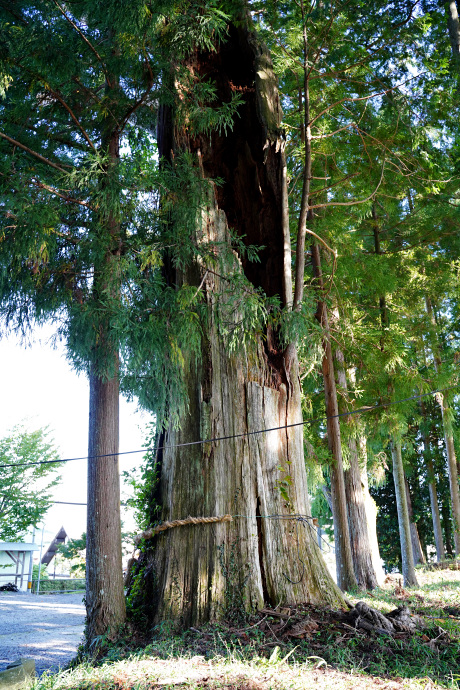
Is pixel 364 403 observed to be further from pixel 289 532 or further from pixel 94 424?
pixel 94 424

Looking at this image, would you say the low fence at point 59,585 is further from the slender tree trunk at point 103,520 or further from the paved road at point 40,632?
the slender tree trunk at point 103,520

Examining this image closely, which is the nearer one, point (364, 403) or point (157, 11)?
point (157, 11)

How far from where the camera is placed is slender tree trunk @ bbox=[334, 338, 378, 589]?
9.21 metres

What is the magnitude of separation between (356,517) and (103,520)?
6095 mm

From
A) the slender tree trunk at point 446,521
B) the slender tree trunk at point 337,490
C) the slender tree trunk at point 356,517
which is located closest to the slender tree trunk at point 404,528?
the slender tree trunk at point 356,517

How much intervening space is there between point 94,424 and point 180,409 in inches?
32.3

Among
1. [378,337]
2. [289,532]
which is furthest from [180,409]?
[378,337]

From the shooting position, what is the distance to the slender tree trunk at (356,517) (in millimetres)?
9211

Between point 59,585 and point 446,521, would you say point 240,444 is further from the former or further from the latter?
point 446,521

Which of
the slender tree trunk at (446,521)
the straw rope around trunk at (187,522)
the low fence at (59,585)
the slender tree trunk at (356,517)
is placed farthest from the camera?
the slender tree trunk at (446,521)

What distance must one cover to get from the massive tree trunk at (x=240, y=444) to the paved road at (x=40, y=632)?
1410 mm

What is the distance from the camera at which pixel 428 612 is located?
5.11 metres

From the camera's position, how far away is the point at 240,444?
5027 millimetres

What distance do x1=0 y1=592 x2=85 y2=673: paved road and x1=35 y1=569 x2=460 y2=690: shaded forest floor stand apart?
3.05 feet
